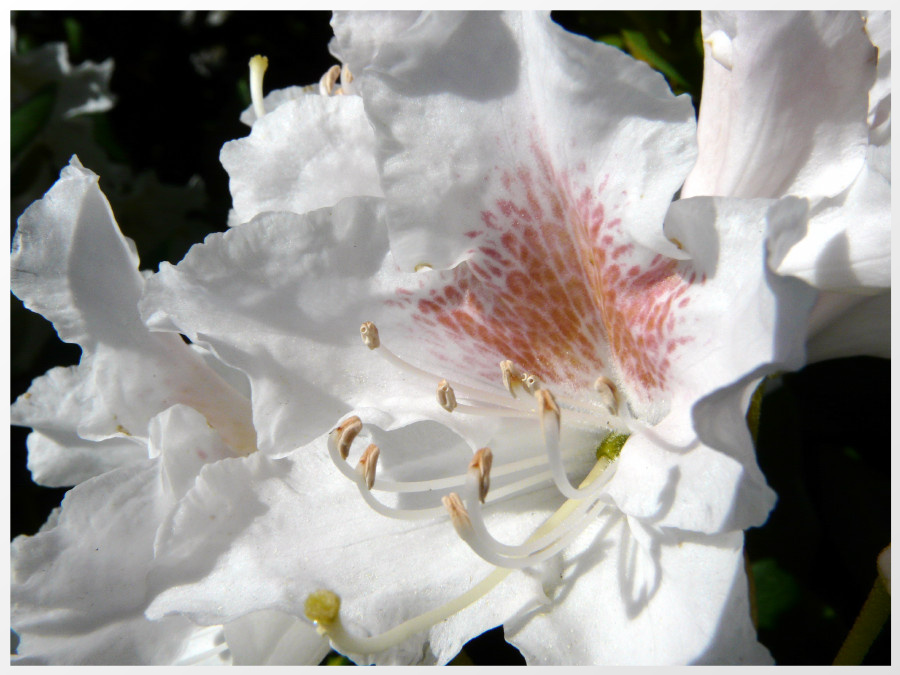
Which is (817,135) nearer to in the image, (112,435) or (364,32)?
(364,32)

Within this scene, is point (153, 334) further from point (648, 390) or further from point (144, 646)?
point (648, 390)

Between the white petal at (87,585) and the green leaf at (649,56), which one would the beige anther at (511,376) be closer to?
the white petal at (87,585)

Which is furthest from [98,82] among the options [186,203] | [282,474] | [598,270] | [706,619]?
[706,619]

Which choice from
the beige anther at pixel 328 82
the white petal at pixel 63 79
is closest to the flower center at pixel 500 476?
the beige anther at pixel 328 82

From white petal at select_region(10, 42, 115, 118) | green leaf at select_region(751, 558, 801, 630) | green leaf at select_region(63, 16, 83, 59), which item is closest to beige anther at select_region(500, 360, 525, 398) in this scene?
green leaf at select_region(751, 558, 801, 630)

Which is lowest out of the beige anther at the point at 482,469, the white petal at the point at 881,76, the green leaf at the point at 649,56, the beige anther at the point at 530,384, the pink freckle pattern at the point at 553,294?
the beige anther at the point at 482,469

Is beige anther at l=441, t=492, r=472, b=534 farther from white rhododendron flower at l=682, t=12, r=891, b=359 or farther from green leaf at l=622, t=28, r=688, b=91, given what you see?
green leaf at l=622, t=28, r=688, b=91

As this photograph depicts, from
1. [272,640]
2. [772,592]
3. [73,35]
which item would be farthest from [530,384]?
[73,35]
